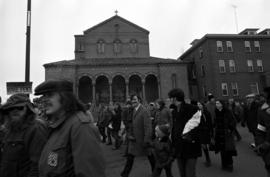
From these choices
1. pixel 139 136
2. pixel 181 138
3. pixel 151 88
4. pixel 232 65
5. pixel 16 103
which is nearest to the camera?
pixel 16 103

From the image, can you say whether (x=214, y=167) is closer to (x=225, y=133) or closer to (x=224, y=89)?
(x=225, y=133)

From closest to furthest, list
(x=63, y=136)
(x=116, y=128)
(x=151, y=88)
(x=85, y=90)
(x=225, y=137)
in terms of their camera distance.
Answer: (x=63, y=136) < (x=225, y=137) < (x=116, y=128) < (x=85, y=90) < (x=151, y=88)

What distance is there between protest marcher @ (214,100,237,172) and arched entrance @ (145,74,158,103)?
28.3 meters

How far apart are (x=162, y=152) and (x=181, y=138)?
186cm

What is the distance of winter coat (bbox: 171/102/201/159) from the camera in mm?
4176

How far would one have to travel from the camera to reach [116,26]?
125 ft

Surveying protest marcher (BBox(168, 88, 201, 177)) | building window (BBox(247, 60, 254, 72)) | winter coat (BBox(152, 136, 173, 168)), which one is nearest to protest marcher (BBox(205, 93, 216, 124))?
winter coat (BBox(152, 136, 173, 168))

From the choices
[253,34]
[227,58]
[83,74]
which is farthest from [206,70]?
[83,74]

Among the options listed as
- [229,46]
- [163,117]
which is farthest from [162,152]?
[229,46]

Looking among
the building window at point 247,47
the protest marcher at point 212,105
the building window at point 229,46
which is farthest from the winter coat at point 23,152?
the building window at point 247,47

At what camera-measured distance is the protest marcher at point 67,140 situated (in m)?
1.83

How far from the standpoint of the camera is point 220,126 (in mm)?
6914

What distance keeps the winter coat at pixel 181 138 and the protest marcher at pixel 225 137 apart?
2.86 m

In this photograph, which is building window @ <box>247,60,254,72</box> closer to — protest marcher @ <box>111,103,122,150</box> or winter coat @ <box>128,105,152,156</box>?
protest marcher @ <box>111,103,122,150</box>
